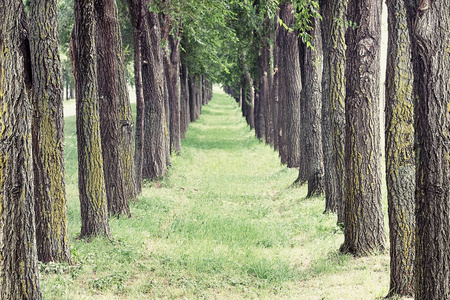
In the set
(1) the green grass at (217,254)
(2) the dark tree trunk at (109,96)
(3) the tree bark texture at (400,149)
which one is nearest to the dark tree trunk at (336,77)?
(1) the green grass at (217,254)

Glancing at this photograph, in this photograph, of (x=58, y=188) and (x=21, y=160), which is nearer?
(x=21, y=160)

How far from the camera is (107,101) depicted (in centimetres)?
1028

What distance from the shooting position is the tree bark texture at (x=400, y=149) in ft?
19.7

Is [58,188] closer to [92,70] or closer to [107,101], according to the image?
[92,70]

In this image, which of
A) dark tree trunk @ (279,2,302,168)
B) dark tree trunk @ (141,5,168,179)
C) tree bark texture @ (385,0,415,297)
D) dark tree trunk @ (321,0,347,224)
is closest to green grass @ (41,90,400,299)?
tree bark texture @ (385,0,415,297)

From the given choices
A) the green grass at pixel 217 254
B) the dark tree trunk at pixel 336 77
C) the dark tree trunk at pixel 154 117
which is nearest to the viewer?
the green grass at pixel 217 254

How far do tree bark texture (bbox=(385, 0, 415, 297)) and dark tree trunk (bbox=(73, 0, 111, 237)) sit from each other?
487 centimetres

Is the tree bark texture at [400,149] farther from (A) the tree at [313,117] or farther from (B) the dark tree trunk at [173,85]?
(B) the dark tree trunk at [173,85]

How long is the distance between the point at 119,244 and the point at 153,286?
76.9 inches

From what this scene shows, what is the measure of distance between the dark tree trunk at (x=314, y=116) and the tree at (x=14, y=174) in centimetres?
894

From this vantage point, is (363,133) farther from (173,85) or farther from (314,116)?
(173,85)

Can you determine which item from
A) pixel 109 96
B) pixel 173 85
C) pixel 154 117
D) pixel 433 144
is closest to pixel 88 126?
pixel 109 96

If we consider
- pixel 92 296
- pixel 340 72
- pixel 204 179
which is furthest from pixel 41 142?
pixel 204 179

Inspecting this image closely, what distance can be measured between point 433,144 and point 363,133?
3227 mm
